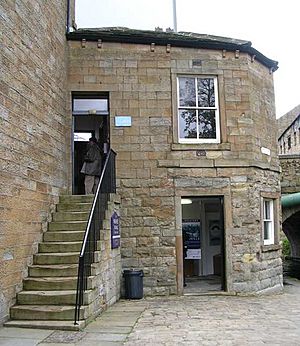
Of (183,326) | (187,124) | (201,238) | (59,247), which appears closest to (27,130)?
(59,247)

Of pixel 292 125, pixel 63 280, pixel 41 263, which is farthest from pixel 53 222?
pixel 292 125

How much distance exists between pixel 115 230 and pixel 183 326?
3.12 m

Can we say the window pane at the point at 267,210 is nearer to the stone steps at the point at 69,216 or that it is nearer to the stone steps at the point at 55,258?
the stone steps at the point at 69,216

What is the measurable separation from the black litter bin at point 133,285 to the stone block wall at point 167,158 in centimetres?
37

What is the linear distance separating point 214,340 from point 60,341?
2.00m

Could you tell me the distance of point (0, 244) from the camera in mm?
6645

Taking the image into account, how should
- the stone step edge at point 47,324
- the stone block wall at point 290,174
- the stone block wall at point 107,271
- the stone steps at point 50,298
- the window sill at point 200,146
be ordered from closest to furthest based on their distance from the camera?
the stone step edge at point 47,324, the stone steps at point 50,298, the stone block wall at point 107,271, the window sill at point 200,146, the stone block wall at point 290,174

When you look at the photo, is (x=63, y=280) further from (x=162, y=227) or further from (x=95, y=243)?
(x=162, y=227)

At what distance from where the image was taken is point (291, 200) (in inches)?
603

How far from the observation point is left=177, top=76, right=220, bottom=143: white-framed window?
1109 centimetres

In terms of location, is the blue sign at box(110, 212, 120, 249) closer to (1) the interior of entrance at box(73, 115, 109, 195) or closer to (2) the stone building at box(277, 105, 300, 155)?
(1) the interior of entrance at box(73, 115, 109, 195)

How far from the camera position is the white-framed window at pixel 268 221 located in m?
11.9

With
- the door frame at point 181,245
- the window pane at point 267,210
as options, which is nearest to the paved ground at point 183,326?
the door frame at point 181,245

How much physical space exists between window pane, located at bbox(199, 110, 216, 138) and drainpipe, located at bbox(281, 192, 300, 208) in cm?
542
